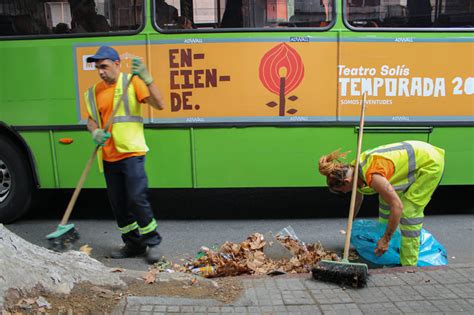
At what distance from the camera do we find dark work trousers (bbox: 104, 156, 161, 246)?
4.03 m

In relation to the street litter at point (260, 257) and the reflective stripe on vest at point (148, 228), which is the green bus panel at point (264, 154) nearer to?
the street litter at point (260, 257)

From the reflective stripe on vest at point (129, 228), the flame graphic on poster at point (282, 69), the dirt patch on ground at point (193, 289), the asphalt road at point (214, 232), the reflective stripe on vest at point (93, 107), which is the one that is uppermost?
the flame graphic on poster at point (282, 69)

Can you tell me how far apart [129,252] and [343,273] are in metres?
2.00

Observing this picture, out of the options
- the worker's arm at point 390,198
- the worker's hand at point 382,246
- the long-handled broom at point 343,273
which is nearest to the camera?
the long-handled broom at point 343,273

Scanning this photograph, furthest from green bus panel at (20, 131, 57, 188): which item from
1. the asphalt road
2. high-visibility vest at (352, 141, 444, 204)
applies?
high-visibility vest at (352, 141, 444, 204)

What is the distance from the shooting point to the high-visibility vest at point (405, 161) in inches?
146

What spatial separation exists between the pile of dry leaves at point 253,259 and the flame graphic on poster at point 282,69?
5.35ft

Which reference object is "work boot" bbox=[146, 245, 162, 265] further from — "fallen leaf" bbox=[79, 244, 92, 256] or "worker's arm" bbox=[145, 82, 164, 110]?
"worker's arm" bbox=[145, 82, 164, 110]

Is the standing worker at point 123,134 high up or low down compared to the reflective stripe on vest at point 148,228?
up

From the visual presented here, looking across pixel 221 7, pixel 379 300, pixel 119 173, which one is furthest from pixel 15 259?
pixel 221 7

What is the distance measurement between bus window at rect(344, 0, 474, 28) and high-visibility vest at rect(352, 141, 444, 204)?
171cm

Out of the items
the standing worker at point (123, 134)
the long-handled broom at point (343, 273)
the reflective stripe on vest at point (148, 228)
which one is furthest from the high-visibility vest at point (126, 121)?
the long-handled broom at point (343, 273)

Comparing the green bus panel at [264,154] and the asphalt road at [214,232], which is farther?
the green bus panel at [264,154]

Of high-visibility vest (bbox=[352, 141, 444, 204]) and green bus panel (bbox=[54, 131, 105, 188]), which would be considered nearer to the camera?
high-visibility vest (bbox=[352, 141, 444, 204])
